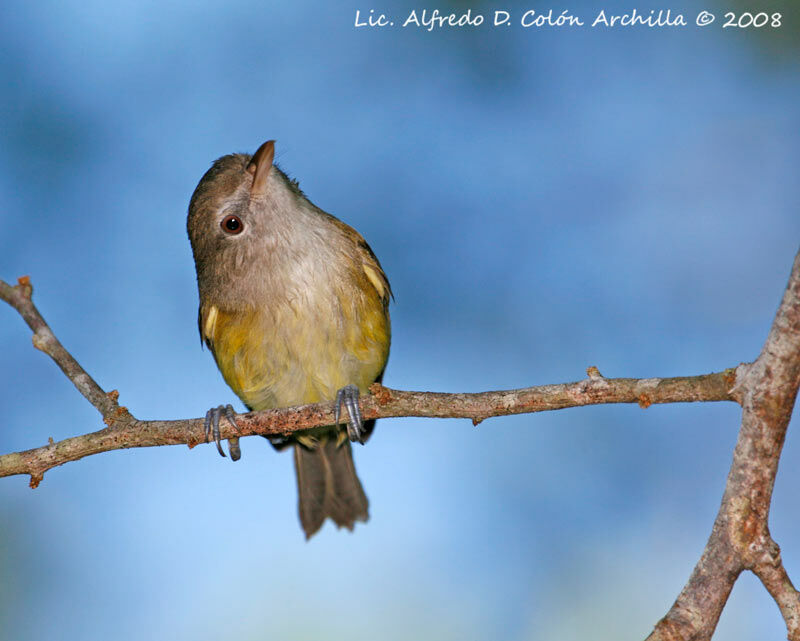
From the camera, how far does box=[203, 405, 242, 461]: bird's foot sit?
12.9 feet

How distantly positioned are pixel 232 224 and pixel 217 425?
1232mm

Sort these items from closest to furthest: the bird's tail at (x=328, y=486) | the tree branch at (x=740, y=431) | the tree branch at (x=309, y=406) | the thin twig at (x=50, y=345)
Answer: the tree branch at (x=740, y=431)
the tree branch at (x=309, y=406)
the thin twig at (x=50, y=345)
the bird's tail at (x=328, y=486)

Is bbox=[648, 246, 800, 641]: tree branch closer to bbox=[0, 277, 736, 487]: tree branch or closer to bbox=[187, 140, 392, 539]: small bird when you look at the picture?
bbox=[0, 277, 736, 487]: tree branch

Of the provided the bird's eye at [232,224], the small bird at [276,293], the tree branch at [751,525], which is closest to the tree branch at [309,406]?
the tree branch at [751,525]

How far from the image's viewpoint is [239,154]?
15.8 ft

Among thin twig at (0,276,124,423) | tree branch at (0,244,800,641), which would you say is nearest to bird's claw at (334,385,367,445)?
tree branch at (0,244,800,641)

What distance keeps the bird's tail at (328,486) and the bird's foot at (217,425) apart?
118 cm

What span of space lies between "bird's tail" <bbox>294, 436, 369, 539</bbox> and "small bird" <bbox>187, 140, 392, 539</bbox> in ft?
3.01

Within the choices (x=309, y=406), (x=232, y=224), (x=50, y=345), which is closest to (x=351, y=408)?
(x=309, y=406)

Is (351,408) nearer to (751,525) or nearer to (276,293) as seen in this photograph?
(276,293)

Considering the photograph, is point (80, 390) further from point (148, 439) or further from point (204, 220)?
point (204, 220)

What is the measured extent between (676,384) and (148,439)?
2.34 metres

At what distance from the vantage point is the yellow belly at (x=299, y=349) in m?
4.55

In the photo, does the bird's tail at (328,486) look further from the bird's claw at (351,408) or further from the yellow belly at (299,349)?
the bird's claw at (351,408)
